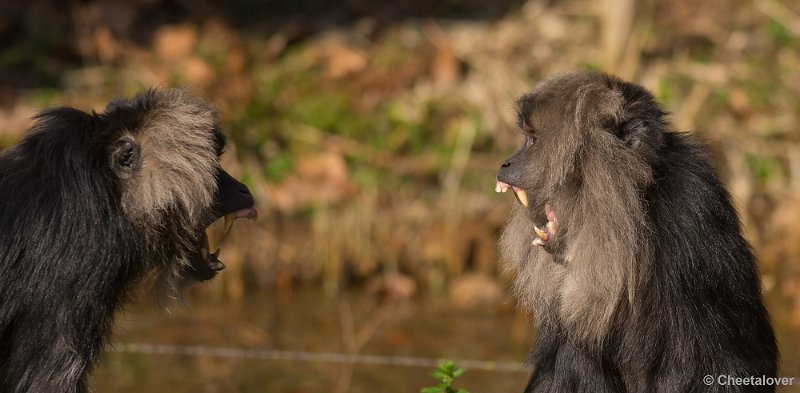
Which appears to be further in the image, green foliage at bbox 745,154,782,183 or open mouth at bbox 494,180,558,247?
green foliage at bbox 745,154,782,183

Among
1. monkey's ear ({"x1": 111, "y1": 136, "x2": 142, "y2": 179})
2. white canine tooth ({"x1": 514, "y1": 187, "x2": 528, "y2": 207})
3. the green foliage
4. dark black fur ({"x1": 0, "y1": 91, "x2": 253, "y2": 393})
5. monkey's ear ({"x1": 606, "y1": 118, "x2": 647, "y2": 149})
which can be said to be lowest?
dark black fur ({"x1": 0, "y1": 91, "x2": 253, "y2": 393})

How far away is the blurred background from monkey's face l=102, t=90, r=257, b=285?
351 centimetres

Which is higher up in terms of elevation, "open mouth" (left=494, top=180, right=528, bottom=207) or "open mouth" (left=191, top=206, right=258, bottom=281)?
"open mouth" (left=494, top=180, right=528, bottom=207)

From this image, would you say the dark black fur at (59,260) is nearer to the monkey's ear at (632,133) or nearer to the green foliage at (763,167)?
the monkey's ear at (632,133)

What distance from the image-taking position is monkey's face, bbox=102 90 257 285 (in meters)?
5.05

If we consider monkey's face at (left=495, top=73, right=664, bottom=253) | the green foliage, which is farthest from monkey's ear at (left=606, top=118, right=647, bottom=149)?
the green foliage

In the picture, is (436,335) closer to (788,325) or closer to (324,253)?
(324,253)

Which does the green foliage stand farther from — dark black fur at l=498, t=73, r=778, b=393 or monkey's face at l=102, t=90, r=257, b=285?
monkey's face at l=102, t=90, r=257, b=285

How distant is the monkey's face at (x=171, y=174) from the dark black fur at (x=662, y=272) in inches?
45.0

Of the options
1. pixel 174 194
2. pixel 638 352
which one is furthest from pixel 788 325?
pixel 174 194

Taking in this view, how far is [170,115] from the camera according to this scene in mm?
5168

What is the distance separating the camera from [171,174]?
506 centimetres

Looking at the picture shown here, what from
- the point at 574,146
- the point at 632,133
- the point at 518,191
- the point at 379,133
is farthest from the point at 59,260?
the point at 379,133

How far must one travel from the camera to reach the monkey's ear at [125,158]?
16.6ft
